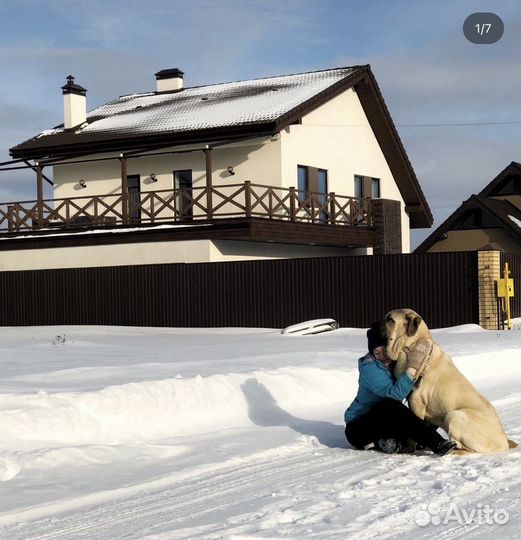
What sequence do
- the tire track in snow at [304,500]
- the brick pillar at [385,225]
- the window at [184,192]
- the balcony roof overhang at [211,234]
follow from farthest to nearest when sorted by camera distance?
the brick pillar at [385,225] → the window at [184,192] → the balcony roof overhang at [211,234] → the tire track in snow at [304,500]

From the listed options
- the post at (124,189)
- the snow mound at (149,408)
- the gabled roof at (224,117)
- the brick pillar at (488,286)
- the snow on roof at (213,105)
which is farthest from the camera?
the snow on roof at (213,105)

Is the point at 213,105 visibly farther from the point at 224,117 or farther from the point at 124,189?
the point at 124,189

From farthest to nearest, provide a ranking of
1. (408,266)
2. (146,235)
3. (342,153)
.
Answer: (342,153) < (146,235) < (408,266)

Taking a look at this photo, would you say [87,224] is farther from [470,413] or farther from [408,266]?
[470,413]

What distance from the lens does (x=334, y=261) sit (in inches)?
976

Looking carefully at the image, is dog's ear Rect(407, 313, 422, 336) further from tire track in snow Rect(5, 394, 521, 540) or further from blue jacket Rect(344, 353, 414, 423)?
tire track in snow Rect(5, 394, 521, 540)

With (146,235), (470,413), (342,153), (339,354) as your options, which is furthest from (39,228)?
(470,413)

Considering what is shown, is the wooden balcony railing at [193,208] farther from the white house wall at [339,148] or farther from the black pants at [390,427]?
the black pants at [390,427]

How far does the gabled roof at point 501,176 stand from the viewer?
153ft

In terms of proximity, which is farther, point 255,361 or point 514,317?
point 514,317

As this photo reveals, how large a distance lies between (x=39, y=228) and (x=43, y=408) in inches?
901

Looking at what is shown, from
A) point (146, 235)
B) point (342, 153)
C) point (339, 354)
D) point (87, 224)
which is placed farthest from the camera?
point (342, 153)

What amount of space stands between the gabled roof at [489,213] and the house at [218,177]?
8.01 m

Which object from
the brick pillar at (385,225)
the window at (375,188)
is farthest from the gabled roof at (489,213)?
the brick pillar at (385,225)
